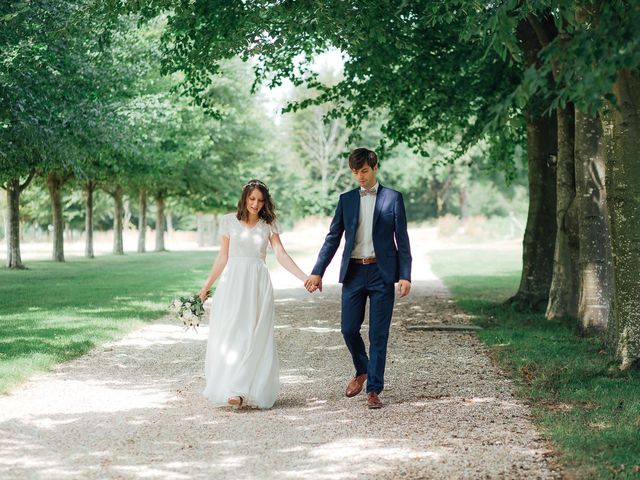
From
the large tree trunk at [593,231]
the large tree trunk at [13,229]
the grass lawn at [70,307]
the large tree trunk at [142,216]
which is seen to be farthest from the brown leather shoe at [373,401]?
the large tree trunk at [142,216]

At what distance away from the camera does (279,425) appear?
6.30m

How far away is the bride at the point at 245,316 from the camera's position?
6863 millimetres

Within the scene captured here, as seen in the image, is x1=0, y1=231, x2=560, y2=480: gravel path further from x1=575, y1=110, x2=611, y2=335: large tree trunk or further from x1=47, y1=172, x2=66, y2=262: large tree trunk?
x1=47, y1=172, x2=66, y2=262: large tree trunk

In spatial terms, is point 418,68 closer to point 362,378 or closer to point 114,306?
point 114,306

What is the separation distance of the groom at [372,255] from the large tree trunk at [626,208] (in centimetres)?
271

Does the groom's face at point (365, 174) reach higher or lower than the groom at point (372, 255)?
higher

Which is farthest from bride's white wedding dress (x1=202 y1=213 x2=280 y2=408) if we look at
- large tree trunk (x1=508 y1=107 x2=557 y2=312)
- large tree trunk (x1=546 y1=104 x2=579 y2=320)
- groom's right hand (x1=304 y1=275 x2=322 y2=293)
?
large tree trunk (x1=508 y1=107 x2=557 y2=312)

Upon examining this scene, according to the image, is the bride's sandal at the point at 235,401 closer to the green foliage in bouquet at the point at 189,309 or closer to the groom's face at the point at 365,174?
the green foliage in bouquet at the point at 189,309

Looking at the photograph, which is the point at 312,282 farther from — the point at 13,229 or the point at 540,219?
the point at 13,229

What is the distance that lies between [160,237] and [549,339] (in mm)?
37872

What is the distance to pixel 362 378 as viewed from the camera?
7.37 meters

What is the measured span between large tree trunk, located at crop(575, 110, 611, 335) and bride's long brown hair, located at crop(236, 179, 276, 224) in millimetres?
5356

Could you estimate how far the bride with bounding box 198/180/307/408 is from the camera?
22.5ft

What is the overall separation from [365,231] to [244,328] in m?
1.37
